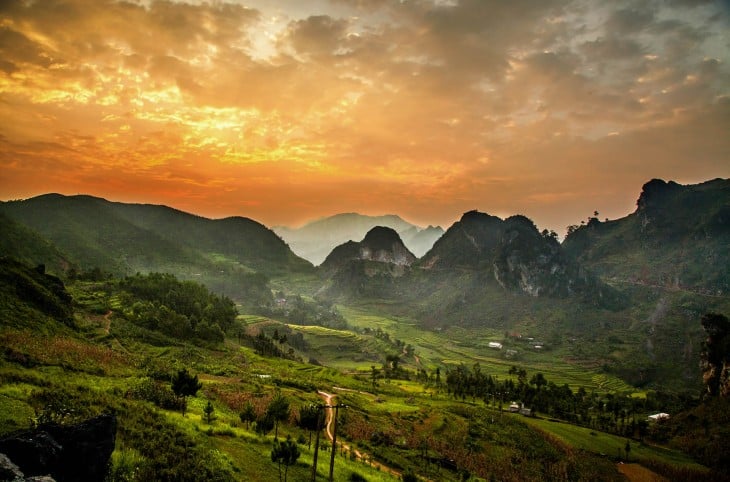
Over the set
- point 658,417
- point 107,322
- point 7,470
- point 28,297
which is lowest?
point 658,417

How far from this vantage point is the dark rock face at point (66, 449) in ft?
49.1

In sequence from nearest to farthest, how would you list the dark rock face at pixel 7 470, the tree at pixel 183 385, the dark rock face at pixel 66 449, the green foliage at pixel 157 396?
1. the dark rock face at pixel 7 470
2. the dark rock face at pixel 66 449
3. the tree at pixel 183 385
4. the green foliage at pixel 157 396

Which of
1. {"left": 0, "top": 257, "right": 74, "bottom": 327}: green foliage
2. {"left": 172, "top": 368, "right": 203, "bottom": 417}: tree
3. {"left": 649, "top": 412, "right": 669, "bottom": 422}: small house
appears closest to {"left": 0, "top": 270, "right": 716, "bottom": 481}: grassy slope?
{"left": 172, "top": 368, "right": 203, "bottom": 417}: tree

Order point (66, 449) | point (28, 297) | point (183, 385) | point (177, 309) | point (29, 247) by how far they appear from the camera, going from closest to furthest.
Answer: point (66, 449)
point (183, 385)
point (28, 297)
point (177, 309)
point (29, 247)

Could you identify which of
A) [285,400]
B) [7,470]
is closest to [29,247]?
[285,400]

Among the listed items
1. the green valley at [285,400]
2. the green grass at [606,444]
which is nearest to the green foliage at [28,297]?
the green valley at [285,400]

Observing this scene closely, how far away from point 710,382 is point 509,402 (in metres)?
63.2

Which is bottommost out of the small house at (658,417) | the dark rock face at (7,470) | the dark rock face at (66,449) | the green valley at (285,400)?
the small house at (658,417)

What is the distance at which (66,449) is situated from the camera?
55.2 ft

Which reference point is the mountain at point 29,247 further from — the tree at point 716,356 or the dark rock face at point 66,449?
the tree at point 716,356

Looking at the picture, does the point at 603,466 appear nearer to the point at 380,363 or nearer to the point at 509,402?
the point at 509,402

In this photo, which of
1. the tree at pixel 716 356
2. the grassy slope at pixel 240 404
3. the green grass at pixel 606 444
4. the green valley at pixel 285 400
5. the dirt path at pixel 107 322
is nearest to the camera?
the green valley at pixel 285 400

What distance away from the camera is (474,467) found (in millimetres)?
58000

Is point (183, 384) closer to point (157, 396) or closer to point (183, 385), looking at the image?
point (183, 385)
